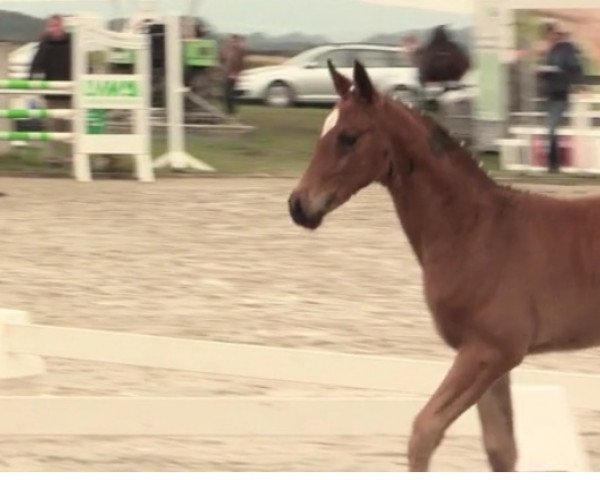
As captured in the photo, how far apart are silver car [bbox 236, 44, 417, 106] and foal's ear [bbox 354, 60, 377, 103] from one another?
18762 mm

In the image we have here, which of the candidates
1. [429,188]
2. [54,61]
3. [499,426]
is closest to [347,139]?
[429,188]

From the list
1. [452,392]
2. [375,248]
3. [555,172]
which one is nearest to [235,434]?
[452,392]

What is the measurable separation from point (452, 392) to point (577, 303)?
52 cm

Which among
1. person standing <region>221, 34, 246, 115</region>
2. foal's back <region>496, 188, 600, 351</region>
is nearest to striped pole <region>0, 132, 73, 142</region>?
person standing <region>221, 34, 246, 115</region>

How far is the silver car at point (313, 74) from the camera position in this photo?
23.9 m

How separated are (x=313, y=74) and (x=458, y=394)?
20818 millimetres

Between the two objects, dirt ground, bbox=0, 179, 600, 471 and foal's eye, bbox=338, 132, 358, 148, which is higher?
foal's eye, bbox=338, 132, 358, 148

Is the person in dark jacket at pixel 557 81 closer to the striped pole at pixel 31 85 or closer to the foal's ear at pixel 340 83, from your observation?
the striped pole at pixel 31 85

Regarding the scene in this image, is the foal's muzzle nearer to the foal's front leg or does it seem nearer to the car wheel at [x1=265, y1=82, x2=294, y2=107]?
the foal's front leg

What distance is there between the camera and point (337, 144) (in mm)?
4730

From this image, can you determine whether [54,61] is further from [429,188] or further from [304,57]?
[429,188]

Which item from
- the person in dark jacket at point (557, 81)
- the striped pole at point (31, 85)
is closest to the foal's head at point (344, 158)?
the striped pole at point (31, 85)

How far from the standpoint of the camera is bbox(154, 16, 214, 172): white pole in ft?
52.8

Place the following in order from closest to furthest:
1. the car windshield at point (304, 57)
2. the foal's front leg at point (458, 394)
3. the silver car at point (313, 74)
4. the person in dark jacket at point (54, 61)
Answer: the foal's front leg at point (458, 394)
the person in dark jacket at point (54, 61)
the silver car at point (313, 74)
the car windshield at point (304, 57)
